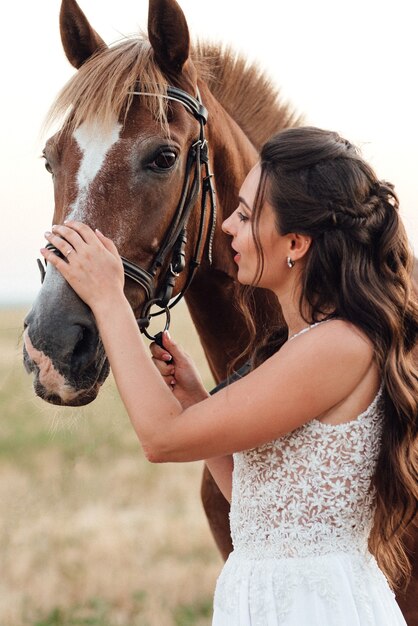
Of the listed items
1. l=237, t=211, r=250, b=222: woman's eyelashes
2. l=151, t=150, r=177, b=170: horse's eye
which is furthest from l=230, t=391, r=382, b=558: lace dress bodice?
l=151, t=150, r=177, b=170: horse's eye

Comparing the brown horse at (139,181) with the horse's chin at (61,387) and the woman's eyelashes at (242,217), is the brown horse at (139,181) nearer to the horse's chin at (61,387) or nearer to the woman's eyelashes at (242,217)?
the horse's chin at (61,387)

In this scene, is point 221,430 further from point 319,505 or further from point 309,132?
point 309,132

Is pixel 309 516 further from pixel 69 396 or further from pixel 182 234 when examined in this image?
pixel 182 234

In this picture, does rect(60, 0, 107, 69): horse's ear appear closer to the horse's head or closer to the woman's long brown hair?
the horse's head

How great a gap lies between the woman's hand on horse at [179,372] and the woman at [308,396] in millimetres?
336

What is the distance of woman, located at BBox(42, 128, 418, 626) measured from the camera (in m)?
2.17

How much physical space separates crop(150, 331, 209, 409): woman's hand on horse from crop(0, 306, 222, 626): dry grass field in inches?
12.3

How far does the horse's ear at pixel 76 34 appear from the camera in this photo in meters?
3.29

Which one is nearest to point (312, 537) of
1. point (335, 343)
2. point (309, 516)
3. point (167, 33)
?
point (309, 516)

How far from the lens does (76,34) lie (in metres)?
3.32

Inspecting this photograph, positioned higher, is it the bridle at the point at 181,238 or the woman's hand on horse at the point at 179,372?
the bridle at the point at 181,238

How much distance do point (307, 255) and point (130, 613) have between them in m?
4.41

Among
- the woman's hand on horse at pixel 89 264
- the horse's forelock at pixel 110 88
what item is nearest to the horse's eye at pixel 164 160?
the horse's forelock at pixel 110 88

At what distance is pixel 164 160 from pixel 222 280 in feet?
2.25
